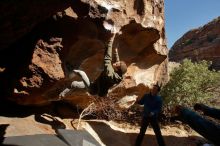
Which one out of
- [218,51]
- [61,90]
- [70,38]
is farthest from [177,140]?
[218,51]

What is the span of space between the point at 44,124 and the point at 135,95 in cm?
452

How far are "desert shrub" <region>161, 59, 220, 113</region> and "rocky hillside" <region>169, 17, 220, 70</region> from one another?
18249 millimetres

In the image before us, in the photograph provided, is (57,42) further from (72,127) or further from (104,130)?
(104,130)

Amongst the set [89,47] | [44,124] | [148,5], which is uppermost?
[148,5]

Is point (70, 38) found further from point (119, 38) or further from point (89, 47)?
point (119, 38)

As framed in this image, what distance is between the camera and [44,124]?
8555 millimetres

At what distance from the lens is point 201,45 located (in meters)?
38.5

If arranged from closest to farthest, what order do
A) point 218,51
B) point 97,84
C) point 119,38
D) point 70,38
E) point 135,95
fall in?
point 97,84 < point 70,38 < point 119,38 < point 135,95 < point 218,51

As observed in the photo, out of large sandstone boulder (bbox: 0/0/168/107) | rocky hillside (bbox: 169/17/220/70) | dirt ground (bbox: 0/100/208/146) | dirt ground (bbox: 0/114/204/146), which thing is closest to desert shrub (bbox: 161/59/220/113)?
dirt ground (bbox: 0/100/208/146)

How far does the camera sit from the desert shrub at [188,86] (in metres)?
13.7

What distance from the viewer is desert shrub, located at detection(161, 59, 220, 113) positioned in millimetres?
13656

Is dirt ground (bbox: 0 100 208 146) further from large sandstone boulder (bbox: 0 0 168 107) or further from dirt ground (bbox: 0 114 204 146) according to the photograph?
large sandstone boulder (bbox: 0 0 168 107)

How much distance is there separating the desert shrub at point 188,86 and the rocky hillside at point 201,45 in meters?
18.2

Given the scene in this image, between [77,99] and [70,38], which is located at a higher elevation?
[70,38]
